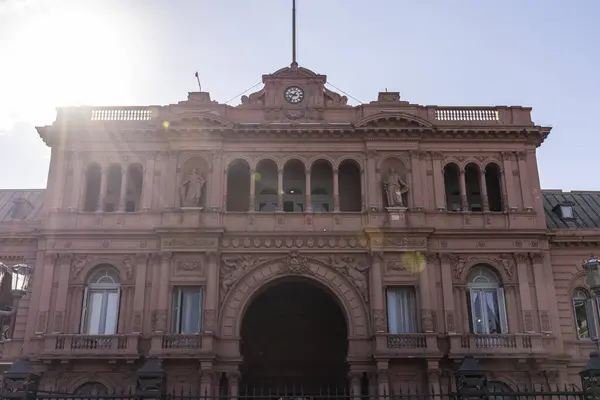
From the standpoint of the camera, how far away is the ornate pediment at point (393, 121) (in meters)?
35.2

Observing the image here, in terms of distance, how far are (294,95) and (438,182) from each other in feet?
29.7

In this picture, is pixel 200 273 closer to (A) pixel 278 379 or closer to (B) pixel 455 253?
(A) pixel 278 379

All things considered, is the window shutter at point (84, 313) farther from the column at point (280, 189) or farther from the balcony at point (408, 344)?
the balcony at point (408, 344)

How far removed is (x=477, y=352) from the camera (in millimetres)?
31531

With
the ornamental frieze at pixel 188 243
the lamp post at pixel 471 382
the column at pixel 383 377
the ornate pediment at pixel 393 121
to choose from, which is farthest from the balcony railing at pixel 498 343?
the lamp post at pixel 471 382

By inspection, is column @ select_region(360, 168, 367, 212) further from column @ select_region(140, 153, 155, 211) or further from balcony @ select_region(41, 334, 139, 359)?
balcony @ select_region(41, 334, 139, 359)

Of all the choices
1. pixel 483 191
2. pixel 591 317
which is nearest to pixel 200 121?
pixel 483 191

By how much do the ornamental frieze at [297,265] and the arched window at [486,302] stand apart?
214 inches

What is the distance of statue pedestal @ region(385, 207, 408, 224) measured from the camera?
34000mm

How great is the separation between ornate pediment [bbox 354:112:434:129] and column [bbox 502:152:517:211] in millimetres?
4345

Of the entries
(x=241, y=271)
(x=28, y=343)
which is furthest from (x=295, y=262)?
(x=28, y=343)

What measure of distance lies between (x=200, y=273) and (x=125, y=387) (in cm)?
631

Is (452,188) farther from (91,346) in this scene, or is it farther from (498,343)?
(91,346)

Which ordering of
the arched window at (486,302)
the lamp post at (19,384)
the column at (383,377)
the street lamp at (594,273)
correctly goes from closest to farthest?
the lamp post at (19,384)
the street lamp at (594,273)
the column at (383,377)
the arched window at (486,302)
